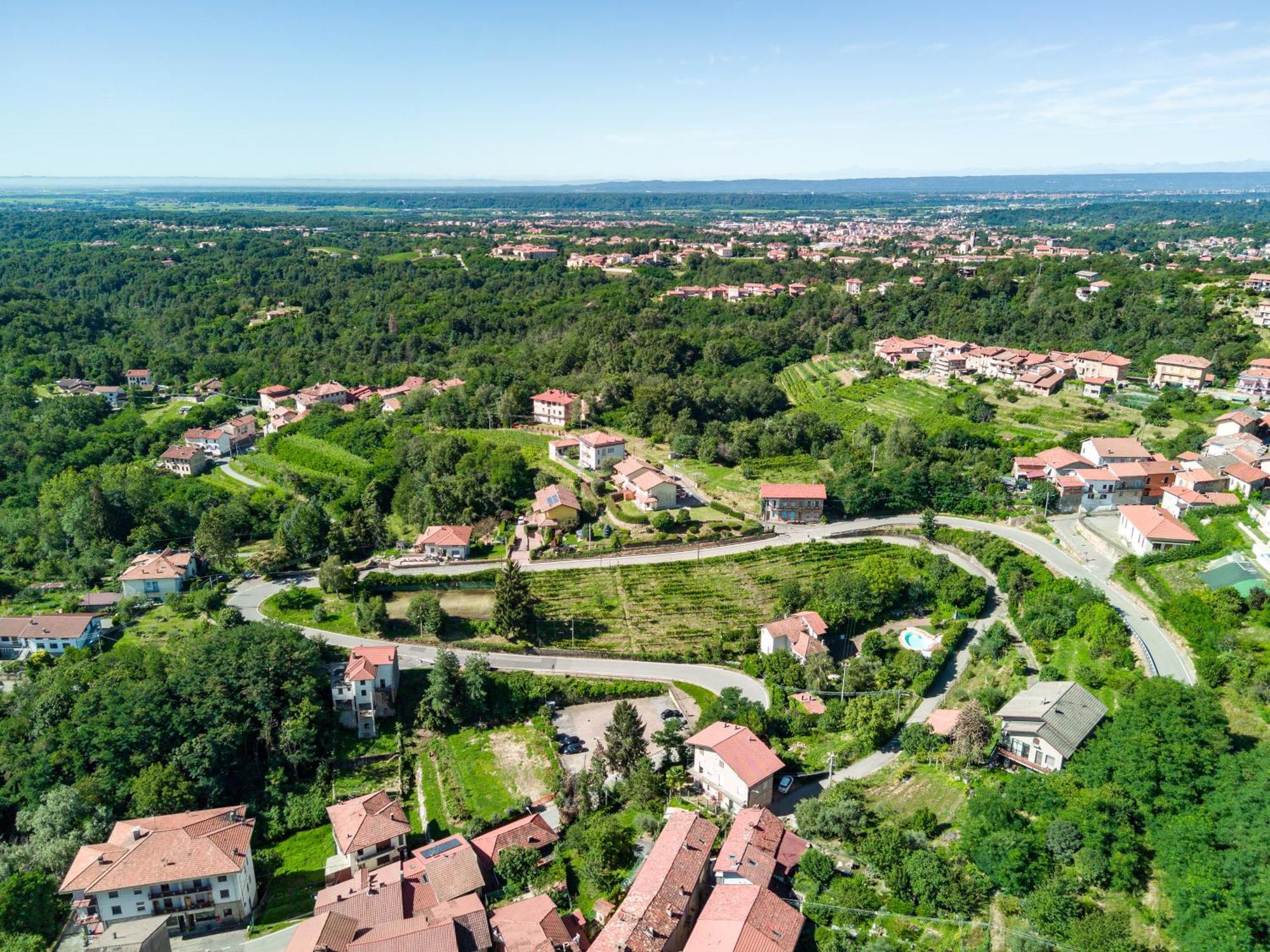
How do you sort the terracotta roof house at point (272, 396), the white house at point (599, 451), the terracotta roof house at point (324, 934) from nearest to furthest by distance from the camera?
the terracotta roof house at point (324, 934), the white house at point (599, 451), the terracotta roof house at point (272, 396)

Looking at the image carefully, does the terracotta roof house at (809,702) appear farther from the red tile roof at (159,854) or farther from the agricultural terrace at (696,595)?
the red tile roof at (159,854)

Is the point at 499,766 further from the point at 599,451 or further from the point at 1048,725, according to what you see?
the point at 599,451

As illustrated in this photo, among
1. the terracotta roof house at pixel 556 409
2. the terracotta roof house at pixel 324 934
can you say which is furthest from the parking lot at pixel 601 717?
the terracotta roof house at pixel 556 409

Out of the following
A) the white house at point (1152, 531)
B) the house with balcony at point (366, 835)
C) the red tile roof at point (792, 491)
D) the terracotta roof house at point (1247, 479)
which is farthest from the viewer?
the red tile roof at point (792, 491)

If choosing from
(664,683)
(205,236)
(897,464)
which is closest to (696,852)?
(664,683)

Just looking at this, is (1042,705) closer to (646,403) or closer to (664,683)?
(664,683)

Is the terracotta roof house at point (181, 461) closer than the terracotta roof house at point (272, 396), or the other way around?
the terracotta roof house at point (181, 461)
